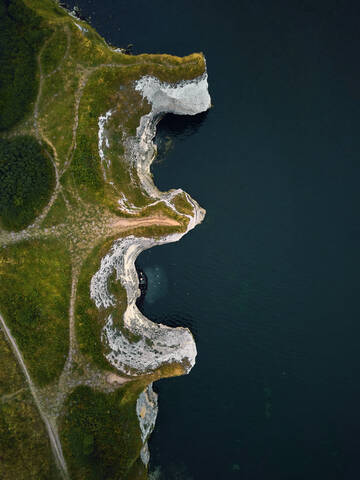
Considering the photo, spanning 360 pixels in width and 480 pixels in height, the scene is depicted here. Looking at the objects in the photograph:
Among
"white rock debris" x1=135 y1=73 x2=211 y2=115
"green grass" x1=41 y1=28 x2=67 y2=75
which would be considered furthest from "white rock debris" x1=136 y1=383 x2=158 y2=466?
"green grass" x1=41 y1=28 x2=67 y2=75

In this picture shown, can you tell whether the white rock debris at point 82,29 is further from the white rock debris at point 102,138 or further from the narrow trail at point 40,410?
the narrow trail at point 40,410

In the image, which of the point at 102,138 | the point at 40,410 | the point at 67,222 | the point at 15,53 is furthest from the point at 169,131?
the point at 40,410

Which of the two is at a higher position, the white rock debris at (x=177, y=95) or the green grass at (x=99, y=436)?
the white rock debris at (x=177, y=95)

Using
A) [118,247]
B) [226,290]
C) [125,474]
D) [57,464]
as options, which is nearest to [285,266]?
[226,290]

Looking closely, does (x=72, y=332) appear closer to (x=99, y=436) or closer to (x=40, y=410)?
(x=40, y=410)

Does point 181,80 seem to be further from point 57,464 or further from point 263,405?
point 57,464

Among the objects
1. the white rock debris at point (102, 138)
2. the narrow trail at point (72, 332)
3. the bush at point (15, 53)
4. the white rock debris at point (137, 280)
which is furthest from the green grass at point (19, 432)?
the bush at point (15, 53)
